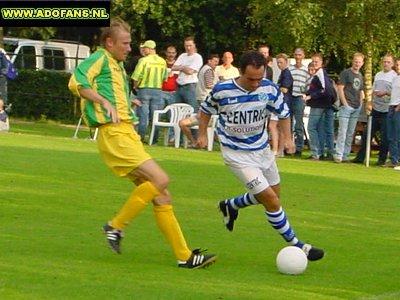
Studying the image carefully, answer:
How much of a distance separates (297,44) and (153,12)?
7.82 metres

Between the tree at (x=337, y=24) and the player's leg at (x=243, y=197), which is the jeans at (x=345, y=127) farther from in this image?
the player's leg at (x=243, y=197)

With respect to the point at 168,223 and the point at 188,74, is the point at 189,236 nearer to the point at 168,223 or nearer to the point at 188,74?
the point at 168,223

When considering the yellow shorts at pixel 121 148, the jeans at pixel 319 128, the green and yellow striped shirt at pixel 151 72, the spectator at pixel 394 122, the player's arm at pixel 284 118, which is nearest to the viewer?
the yellow shorts at pixel 121 148

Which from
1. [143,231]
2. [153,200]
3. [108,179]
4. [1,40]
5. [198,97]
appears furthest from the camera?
[1,40]

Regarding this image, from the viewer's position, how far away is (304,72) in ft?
90.3

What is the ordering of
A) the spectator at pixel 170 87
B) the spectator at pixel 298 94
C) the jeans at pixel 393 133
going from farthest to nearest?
the spectator at pixel 170 87 → the spectator at pixel 298 94 → the jeans at pixel 393 133

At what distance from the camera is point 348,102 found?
26.9 m

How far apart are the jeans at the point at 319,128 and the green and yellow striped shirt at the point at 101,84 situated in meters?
15.4

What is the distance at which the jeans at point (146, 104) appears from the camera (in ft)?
94.0

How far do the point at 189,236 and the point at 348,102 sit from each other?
13994 mm

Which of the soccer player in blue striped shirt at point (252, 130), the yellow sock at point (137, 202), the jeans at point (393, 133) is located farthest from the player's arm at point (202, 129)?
the jeans at point (393, 133)

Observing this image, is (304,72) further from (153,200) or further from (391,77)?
(153,200)

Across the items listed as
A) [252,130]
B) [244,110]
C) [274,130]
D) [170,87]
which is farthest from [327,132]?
[244,110]

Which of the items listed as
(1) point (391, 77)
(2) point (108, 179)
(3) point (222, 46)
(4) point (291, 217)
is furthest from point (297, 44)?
(4) point (291, 217)
